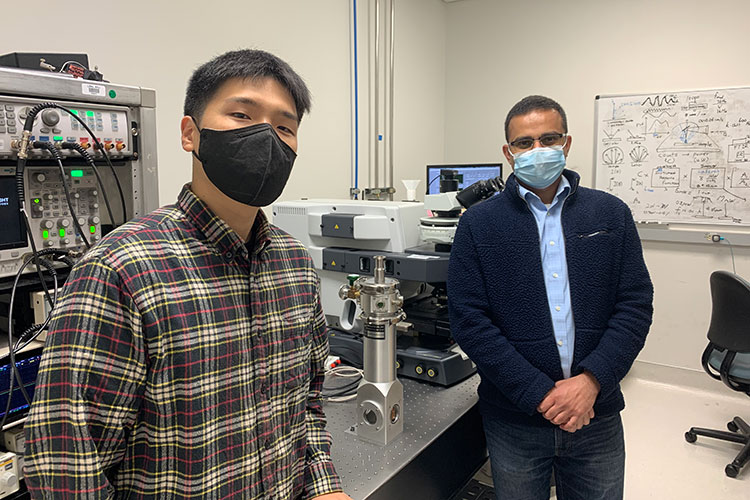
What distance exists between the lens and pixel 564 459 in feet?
4.56

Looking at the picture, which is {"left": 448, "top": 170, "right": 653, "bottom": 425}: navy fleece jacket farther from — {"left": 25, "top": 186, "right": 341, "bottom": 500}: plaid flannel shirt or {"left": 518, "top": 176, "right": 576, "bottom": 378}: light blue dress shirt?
{"left": 25, "top": 186, "right": 341, "bottom": 500}: plaid flannel shirt

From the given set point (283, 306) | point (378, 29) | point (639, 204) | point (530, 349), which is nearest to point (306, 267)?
point (283, 306)

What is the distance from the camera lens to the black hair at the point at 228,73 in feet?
2.78

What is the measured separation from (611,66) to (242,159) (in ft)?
12.0

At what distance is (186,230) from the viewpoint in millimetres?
840

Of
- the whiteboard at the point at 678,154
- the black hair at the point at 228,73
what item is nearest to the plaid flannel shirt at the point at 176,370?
the black hair at the point at 228,73

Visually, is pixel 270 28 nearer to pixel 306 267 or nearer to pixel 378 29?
pixel 378 29

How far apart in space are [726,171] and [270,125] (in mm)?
3586

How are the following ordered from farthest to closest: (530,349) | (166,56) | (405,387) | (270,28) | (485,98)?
(485,98) < (270,28) < (166,56) < (405,387) < (530,349)

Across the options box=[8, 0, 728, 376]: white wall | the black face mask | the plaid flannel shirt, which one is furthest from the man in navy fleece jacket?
box=[8, 0, 728, 376]: white wall

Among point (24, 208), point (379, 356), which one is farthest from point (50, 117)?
point (379, 356)

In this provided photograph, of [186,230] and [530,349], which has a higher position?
[186,230]

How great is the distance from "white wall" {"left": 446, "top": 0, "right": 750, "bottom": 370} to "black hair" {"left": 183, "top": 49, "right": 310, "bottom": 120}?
3486mm

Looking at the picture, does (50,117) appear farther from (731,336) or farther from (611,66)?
(611,66)
